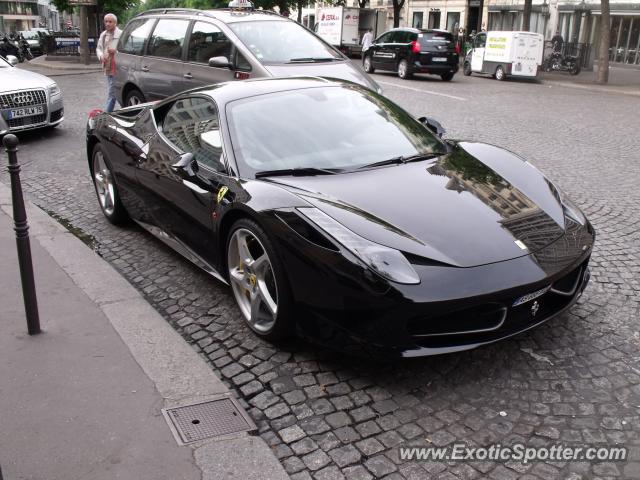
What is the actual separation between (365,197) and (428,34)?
20.1 meters

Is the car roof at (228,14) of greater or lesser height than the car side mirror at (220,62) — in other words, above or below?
above

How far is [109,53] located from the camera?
10180 mm

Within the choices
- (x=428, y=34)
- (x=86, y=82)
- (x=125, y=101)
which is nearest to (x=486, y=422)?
(x=125, y=101)

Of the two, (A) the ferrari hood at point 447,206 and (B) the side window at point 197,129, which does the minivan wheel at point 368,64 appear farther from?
(A) the ferrari hood at point 447,206

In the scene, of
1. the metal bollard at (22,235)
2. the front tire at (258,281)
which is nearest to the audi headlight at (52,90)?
the metal bollard at (22,235)

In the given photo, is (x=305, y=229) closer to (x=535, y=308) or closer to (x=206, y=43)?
(x=535, y=308)

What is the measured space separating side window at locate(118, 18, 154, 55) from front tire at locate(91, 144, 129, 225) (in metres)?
4.34

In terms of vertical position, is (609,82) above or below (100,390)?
below

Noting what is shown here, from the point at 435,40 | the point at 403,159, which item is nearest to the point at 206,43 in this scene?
the point at 403,159

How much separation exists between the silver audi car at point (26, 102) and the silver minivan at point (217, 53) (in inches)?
41.5

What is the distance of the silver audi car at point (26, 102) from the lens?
9.27m

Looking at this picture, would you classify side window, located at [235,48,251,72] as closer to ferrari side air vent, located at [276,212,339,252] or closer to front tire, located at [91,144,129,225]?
front tire, located at [91,144,129,225]

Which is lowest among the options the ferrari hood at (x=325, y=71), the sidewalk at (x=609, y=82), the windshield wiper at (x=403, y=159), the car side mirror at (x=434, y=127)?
the sidewalk at (x=609, y=82)

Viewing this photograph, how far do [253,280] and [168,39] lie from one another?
262 inches
